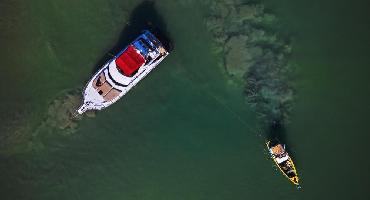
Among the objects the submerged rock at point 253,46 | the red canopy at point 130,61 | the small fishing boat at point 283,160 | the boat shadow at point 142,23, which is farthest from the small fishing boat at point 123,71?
the small fishing boat at point 283,160

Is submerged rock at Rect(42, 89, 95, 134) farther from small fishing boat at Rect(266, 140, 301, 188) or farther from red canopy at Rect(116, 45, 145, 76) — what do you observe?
small fishing boat at Rect(266, 140, 301, 188)

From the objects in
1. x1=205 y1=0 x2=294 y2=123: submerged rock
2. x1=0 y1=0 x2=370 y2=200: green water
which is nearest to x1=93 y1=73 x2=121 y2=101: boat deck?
x1=0 y1=0 x2=370 y2=200: green water

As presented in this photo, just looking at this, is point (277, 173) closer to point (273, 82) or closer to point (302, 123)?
point (302, 123)

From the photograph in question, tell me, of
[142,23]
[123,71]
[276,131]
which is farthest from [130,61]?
[276,131]

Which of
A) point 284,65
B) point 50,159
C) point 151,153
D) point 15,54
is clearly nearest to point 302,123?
point 284,65

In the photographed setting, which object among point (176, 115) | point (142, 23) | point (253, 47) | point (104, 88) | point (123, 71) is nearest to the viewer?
point (123, 71)

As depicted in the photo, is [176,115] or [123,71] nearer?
[123,71]

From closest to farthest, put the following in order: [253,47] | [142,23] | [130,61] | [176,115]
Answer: [130,61], [253,47], [142,23], [176,115]

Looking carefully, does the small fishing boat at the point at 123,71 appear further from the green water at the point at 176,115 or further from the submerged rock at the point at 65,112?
the green water at the point at 176,115

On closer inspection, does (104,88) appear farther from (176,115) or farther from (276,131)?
(276,131)
